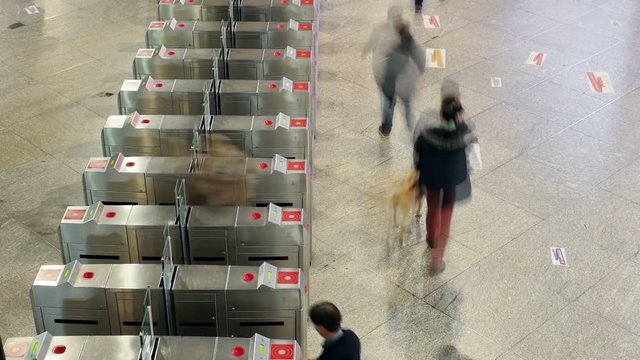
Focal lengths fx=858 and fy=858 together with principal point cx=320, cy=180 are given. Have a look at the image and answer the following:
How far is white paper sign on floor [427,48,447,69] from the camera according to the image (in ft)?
41.0

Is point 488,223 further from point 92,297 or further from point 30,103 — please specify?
point 30,103

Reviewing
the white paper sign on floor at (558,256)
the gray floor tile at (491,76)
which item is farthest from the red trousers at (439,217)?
the gray floor tile at (491,76)

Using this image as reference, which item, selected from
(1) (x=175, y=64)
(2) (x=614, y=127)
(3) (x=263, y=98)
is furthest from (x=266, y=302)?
(2) (x=614, y=127)

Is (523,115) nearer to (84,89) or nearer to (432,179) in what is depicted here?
(432,179)

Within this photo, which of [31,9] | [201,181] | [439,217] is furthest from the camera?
[31,9]

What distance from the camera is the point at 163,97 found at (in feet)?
28.8

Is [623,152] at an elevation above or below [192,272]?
below

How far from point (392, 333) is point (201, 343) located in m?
2.29

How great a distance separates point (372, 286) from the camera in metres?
7.97

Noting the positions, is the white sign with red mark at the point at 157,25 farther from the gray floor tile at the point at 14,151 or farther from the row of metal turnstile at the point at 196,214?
the gray floor tile at the point at 14,151

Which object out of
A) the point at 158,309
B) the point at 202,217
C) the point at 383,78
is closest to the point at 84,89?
the point at 383,78

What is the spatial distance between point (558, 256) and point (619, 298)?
2.48 ft

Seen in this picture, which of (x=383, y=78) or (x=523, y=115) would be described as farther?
(x=523, y=115)

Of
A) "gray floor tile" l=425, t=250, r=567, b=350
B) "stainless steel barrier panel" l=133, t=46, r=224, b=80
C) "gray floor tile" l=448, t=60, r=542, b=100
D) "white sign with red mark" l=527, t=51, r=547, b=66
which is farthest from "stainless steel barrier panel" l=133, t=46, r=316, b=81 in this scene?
"white sign with red mark" l=527, t=51, r=547, b=66
